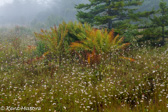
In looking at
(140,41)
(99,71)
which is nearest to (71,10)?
(140,41)

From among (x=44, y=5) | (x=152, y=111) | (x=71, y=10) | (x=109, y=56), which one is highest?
(x=44, y=5)

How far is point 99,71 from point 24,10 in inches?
1310

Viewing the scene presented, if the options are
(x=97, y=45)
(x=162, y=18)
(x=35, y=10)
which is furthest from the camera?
(x=35, y=10)

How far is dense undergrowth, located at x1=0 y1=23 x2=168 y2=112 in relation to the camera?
359 centimetres

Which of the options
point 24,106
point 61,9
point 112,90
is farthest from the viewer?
point 61,9

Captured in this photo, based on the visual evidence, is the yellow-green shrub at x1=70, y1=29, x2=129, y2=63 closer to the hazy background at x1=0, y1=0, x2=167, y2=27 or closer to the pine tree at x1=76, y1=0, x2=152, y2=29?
the pine tree at x1=76, y1=0, x2=152, y2=29

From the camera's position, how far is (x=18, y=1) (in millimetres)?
33938

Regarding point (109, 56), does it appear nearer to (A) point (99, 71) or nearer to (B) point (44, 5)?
(A) point (99, 71)

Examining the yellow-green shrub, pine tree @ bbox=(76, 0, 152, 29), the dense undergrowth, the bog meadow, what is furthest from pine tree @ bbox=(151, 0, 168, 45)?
the yellow-green shrub

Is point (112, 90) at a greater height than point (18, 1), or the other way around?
point (18, 1)

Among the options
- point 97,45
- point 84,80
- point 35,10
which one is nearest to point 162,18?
point 97,45

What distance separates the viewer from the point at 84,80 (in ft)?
16.4

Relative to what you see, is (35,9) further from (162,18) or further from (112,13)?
(162,18)

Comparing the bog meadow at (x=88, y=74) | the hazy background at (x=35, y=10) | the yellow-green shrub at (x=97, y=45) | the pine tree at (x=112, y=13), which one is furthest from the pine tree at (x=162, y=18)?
→ the hazy background at (x=35, y=10)
